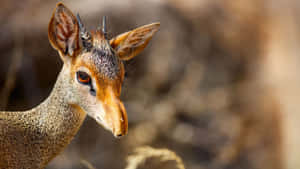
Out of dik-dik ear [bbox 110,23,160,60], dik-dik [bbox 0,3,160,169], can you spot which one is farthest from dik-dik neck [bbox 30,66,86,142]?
dik-dik ear [bbox 110,23,160,60]

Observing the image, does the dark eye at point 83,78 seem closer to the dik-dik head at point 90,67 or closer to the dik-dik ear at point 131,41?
the dik-dik head at point 90,67

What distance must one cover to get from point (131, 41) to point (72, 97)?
0.63 ft

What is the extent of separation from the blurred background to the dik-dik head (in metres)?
1.10

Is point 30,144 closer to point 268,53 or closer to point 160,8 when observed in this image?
point 160,8

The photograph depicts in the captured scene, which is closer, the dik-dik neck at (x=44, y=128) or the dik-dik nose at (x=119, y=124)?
the dik-dik nose at (x=119, y=124)

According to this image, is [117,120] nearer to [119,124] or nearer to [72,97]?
[119,124]

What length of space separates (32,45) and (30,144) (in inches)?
50.2

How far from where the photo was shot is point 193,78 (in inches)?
105

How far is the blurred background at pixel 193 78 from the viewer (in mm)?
2104

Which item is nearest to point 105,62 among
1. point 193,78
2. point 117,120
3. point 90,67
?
point 90,67

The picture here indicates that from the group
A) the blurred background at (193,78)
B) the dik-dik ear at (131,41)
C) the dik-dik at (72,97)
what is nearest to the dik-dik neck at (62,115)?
the dik-dik at (72,97)

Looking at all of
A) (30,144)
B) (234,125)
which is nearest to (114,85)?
(30,144)

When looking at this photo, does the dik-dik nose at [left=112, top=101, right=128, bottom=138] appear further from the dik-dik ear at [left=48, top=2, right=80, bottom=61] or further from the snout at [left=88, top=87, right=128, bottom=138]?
the dik-dik ear at [left=48, top=2, right=80, bottom=61]

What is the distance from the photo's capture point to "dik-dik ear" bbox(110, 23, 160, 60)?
919 mm
